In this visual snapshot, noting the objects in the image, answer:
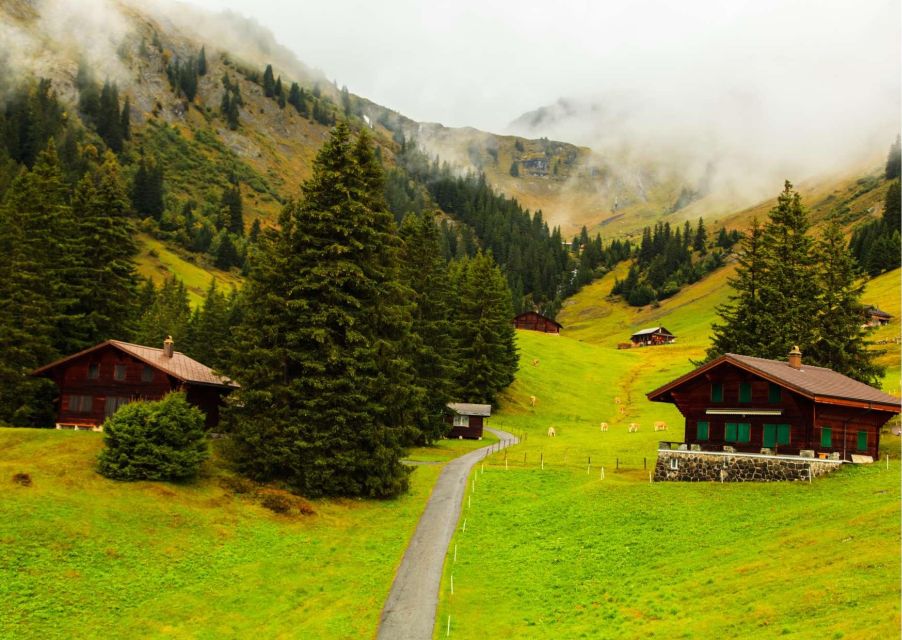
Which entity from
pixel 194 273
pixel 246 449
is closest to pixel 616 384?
pixel 246 449

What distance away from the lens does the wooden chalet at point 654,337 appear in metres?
155

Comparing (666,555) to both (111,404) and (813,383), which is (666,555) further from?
(111,404)

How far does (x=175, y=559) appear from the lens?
28.8 metres

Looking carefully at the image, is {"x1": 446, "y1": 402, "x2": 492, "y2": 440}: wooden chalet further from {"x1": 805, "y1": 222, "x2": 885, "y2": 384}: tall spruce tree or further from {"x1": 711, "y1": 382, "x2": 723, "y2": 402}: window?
{"x1": 805, "y1": 222, "x2": 885, "y2": 384}: tall spruce tree

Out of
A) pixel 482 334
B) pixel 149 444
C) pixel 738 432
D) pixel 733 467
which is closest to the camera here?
pixel 149 444

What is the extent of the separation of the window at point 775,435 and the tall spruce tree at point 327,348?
2054cm

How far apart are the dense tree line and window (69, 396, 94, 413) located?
47.1 metres

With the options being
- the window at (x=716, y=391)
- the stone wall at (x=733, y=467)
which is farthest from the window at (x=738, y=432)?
the stone wall at (x=733, y=467)

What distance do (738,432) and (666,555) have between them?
15942mm

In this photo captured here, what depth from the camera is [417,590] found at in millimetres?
28250

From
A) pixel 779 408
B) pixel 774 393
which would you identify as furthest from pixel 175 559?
pixel 774 393

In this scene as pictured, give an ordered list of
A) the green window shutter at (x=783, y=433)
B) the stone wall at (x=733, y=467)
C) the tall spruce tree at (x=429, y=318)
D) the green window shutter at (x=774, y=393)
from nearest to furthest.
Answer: the stone wall at (x=733, y=467) < the green window shutter at (x=783, y=433) < the green window shutter at (x=774, y=393) < the tall spruce tree at (x=429, y=318)

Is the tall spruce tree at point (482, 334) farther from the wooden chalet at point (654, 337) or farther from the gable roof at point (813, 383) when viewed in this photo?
the wooden chalet at point (654, 337)

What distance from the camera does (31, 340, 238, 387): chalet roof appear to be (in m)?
50.8
